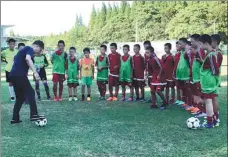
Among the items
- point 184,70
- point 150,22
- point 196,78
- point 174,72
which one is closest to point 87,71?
point 174,72

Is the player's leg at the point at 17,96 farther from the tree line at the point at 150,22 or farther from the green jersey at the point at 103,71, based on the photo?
the tree line at the point at 150,22

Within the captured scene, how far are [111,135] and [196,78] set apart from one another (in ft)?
9.29

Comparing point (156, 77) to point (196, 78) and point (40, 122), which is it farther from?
point (40, 122)

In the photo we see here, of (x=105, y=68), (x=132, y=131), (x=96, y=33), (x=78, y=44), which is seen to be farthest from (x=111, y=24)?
(x=132, y=131)

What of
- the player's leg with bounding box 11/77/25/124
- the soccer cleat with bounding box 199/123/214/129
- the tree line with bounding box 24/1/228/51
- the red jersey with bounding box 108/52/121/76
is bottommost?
the soccer cleat with bounding box 199/123/214/129

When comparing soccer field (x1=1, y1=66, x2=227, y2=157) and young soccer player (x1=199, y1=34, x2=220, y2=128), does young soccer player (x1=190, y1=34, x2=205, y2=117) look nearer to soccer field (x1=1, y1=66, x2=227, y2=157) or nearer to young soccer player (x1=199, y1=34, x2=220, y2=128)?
soccer field (x1=1, y1=66, x2=227, y2=157)

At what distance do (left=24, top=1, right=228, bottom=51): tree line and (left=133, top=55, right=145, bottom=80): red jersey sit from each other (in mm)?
21021

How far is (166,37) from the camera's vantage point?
4744 cm

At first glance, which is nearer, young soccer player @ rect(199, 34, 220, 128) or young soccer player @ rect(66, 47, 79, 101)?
young soccer player @ rect(199, 34, 220, 128)

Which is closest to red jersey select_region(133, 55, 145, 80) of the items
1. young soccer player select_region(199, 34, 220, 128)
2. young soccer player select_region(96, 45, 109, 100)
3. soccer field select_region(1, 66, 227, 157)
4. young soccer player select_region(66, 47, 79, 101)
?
young soccer player select_region(96, 45, 109, 100)

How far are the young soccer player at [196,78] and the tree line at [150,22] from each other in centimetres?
2231

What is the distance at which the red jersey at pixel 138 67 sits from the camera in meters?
9.52

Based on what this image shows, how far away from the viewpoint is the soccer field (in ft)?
16.0

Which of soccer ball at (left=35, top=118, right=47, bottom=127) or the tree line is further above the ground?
the tree line
